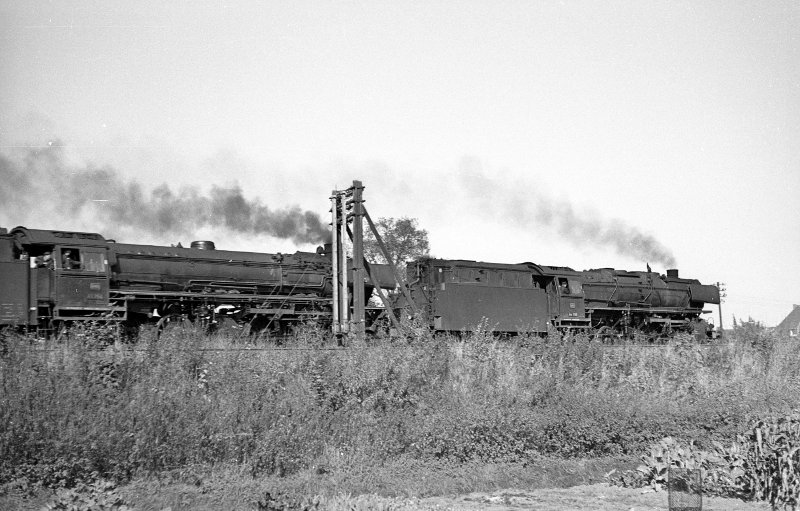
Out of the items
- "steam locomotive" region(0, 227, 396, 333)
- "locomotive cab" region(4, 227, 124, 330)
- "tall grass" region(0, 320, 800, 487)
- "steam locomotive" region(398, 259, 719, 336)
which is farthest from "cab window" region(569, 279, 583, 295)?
"locomotive cab" region(4, 227, 124, 330)

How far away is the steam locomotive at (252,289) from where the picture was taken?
62.9ft

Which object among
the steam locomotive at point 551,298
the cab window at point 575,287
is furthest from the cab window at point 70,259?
the cab window at point 575,287

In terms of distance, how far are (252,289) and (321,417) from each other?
37.8ft

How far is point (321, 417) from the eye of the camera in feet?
39.9

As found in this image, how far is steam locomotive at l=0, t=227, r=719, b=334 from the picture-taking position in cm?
1917

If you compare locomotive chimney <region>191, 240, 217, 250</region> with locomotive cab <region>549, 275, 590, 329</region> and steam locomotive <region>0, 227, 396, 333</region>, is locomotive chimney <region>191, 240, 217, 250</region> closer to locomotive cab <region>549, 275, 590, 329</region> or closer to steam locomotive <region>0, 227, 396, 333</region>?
steam locomotive <region>0, 227, 396, 333</region>

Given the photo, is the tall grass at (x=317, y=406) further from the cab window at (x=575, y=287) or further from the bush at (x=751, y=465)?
the cab window at (x=575, y=287)

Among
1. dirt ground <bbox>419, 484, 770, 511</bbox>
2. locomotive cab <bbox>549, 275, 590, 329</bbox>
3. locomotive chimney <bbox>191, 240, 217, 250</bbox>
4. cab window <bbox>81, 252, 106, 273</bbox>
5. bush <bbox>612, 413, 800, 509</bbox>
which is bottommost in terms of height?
dirt ground <bbox>419, 484, 770, 511</bbox>

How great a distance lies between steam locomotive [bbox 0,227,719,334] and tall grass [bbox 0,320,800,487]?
141 inches

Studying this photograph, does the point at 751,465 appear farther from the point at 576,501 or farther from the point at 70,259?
the point at 70,259

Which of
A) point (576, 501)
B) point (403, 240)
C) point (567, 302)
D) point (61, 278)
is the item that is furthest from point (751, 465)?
point (403, 240)

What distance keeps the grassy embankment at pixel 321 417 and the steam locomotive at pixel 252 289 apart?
3.74m

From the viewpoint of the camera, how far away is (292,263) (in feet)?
79.8

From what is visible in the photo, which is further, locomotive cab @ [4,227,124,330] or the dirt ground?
locomotive cab @ [4,227,124,330]
